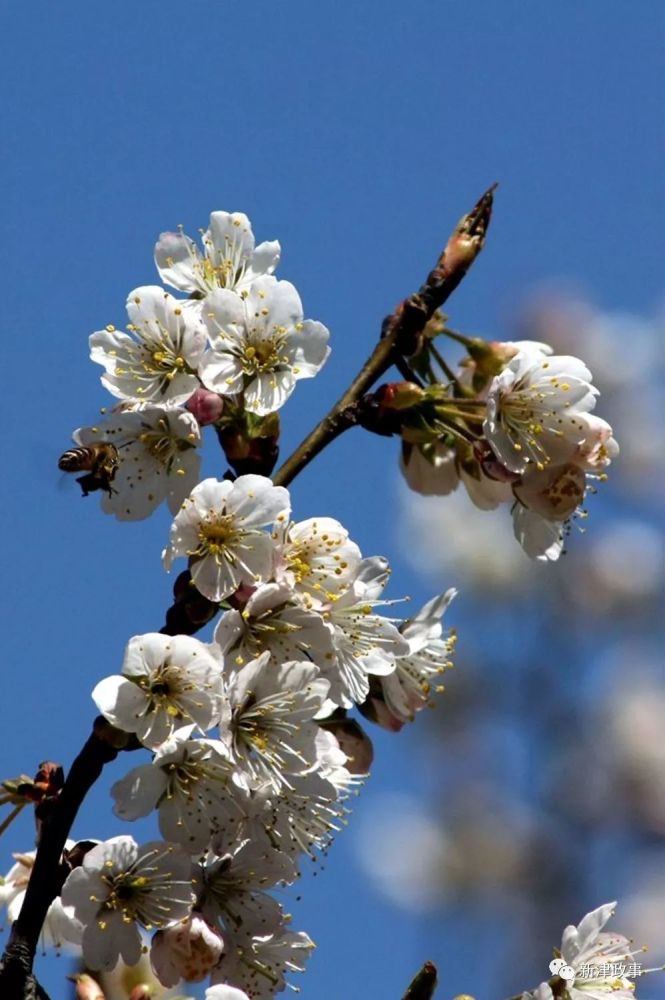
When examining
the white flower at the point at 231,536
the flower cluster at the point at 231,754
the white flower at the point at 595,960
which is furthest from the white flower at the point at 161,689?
the white flower at the point at 595,960

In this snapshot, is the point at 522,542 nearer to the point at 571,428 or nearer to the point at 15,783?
the point at 571,428

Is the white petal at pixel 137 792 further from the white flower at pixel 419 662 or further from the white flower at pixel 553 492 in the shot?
the white flower at pixel 553 492

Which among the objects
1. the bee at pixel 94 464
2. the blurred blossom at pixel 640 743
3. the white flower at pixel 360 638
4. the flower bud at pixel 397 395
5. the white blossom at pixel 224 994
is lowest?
the white blossom at pixel 224 994

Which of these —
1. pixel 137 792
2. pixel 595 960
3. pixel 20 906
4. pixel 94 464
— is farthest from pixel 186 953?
pixel 94 464

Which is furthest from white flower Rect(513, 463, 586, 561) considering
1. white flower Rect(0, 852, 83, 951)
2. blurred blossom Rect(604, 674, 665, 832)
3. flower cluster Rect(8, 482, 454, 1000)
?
blurred blossom Rect(604, 674, 665, 832)

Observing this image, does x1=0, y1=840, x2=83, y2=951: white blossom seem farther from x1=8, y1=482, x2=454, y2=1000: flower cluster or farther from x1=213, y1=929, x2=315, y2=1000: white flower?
x1=213, y1=929, x2=315, y2=1000: white flower
